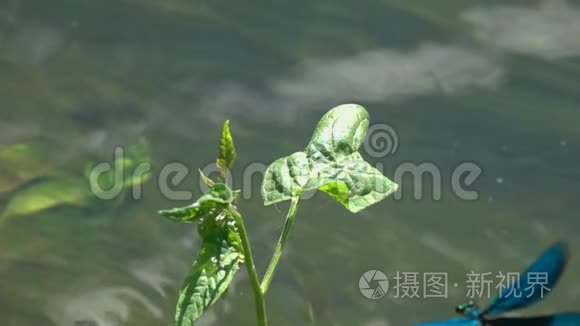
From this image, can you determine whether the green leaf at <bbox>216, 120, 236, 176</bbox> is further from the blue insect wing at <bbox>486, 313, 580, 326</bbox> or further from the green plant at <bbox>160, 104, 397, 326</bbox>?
the blue insect wing at <bbox>486, 313, 580, 326</bbox>

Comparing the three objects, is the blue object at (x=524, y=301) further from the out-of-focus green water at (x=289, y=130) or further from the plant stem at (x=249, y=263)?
the plant stem at (x=249, y=263)

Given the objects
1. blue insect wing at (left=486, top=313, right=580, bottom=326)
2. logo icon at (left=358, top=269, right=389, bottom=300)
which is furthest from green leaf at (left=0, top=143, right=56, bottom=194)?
blue insect wing at (left=486, top=313, right=580, bottom=326)

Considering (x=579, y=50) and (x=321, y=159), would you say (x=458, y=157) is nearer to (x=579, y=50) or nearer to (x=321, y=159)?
(x=579, y=50)

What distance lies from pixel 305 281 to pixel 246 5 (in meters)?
0.70

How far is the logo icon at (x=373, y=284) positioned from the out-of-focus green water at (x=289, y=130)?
1 cm

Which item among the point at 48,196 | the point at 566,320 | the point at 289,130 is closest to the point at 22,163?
the point at 48,196

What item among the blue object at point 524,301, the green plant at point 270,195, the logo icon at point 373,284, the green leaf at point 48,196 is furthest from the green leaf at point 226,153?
the green leaf at point 48,196

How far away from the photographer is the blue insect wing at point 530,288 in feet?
4.12

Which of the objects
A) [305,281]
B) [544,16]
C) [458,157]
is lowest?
[305,281]

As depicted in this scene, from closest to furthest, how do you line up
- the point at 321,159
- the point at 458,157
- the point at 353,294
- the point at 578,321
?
the point at 321,159 → the point at 578,321 → the point at 353,294 → the point at 458,157

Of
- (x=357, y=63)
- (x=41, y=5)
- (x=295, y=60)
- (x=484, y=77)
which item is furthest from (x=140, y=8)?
(x=484, y=77)

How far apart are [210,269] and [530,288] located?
622 mm

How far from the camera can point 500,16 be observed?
1836 millimetres

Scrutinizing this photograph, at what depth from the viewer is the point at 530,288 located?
4.16 feet
